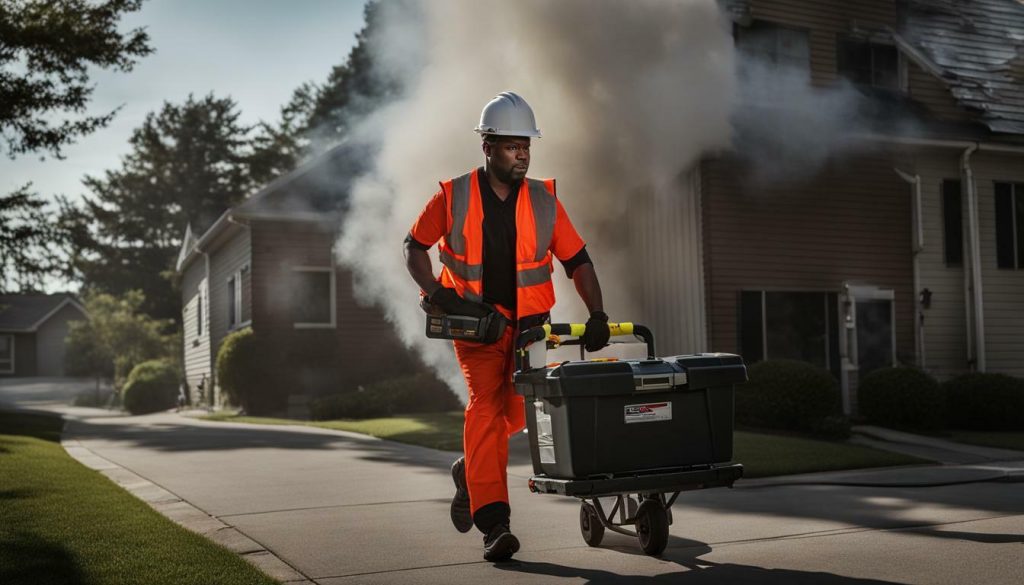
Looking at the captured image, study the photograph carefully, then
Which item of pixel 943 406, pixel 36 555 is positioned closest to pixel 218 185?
pixel 943 406

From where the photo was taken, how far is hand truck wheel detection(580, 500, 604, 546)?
5.46 metres

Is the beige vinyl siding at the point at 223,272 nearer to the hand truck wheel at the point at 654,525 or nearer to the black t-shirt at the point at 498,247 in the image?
the black t-shirt at the point at 498,247

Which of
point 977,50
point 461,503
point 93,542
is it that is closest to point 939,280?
point 977,50

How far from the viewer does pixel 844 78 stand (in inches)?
716

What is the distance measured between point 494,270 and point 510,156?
523 millimetres

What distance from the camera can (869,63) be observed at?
1859cm

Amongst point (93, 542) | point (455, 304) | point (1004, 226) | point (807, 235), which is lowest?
point (93, 542)

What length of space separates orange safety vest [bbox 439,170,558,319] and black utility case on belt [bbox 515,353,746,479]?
0.45 m

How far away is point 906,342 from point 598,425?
13.8 metres

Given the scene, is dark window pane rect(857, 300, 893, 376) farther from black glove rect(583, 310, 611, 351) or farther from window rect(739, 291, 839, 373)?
black glove rect(583, 310, 611, 351)

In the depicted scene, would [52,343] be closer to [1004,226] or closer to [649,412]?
[1004,226]

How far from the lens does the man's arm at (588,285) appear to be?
210 inches

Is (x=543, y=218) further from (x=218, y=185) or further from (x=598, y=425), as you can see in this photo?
(x=218, y=185)

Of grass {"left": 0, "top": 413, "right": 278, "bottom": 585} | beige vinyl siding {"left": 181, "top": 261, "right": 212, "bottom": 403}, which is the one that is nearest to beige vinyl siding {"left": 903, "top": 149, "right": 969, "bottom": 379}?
grass {"left": 0, "top": 413, "right": 278, "bottom": 585}
